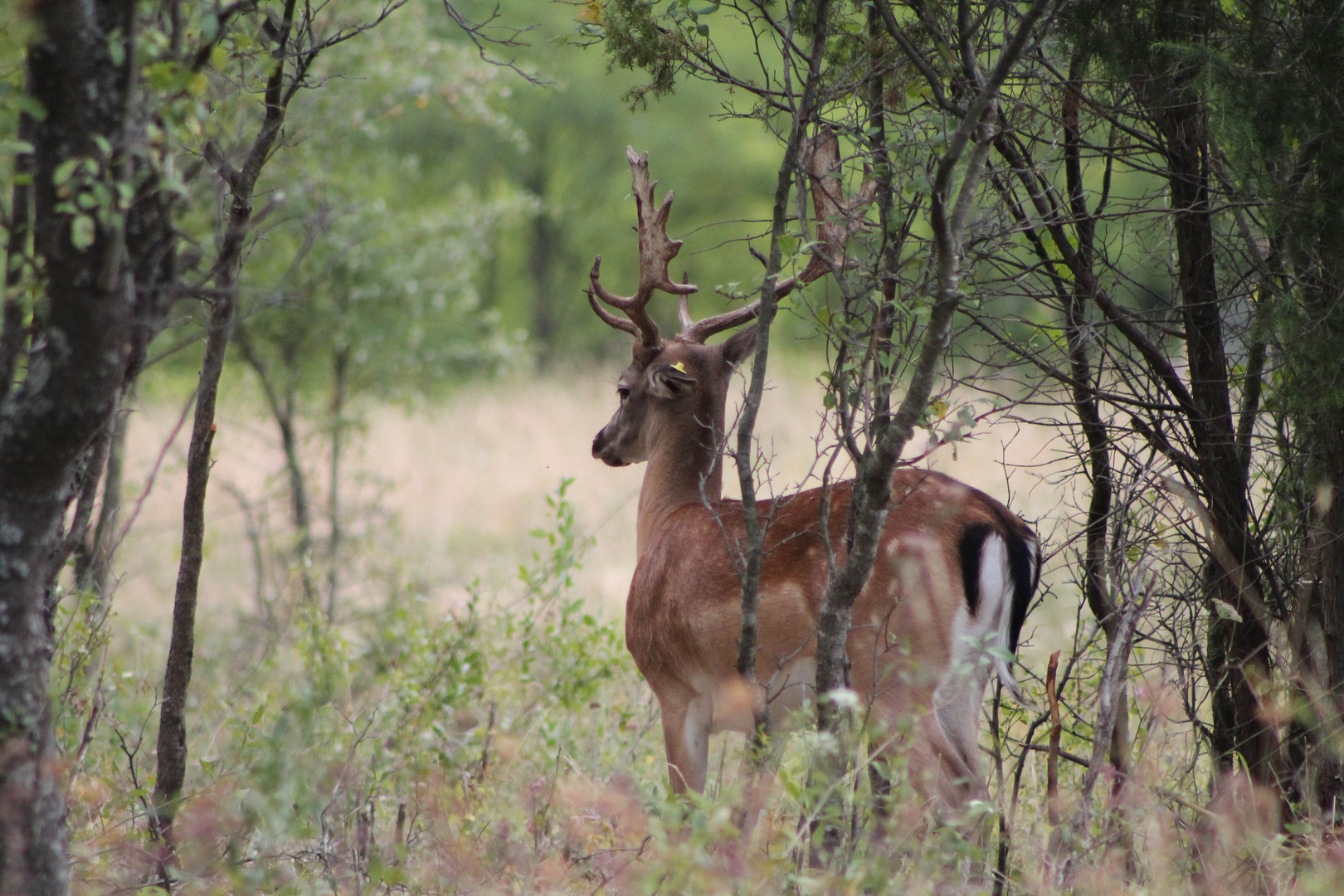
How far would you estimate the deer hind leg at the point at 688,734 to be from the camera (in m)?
4.92

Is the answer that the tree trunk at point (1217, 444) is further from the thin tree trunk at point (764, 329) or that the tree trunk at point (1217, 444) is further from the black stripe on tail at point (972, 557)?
the thin tree trunk at point (764, 329)

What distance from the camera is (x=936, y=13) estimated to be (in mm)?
3879

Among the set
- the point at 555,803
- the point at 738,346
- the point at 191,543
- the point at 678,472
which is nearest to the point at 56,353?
the point at 191,543

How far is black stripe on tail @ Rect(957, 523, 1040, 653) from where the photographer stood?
4324mm

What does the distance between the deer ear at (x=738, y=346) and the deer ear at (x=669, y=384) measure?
224 millimetres

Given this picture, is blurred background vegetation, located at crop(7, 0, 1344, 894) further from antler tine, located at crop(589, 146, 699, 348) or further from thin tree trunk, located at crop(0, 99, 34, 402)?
antler tine, located at crop(589, 146, 699, 348)

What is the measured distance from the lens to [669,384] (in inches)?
215

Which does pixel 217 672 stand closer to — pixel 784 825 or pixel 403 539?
pixel 403 539

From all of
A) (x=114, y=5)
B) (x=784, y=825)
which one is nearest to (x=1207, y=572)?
(x=784, y=825)

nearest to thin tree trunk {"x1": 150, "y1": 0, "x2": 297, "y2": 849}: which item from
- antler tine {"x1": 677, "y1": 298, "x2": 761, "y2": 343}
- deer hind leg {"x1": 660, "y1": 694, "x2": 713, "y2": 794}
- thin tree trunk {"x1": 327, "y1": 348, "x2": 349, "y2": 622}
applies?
deer hind leg {"x1": 660, "y1": 694, "x2": 713, "y2": 794}

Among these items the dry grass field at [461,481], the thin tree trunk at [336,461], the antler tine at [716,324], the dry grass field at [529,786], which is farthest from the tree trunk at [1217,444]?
the thin tree trunk at [336,461]

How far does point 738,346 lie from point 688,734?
173 cm

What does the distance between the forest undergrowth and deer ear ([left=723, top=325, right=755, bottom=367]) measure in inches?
44.1

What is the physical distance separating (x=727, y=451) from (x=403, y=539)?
9.45 m
